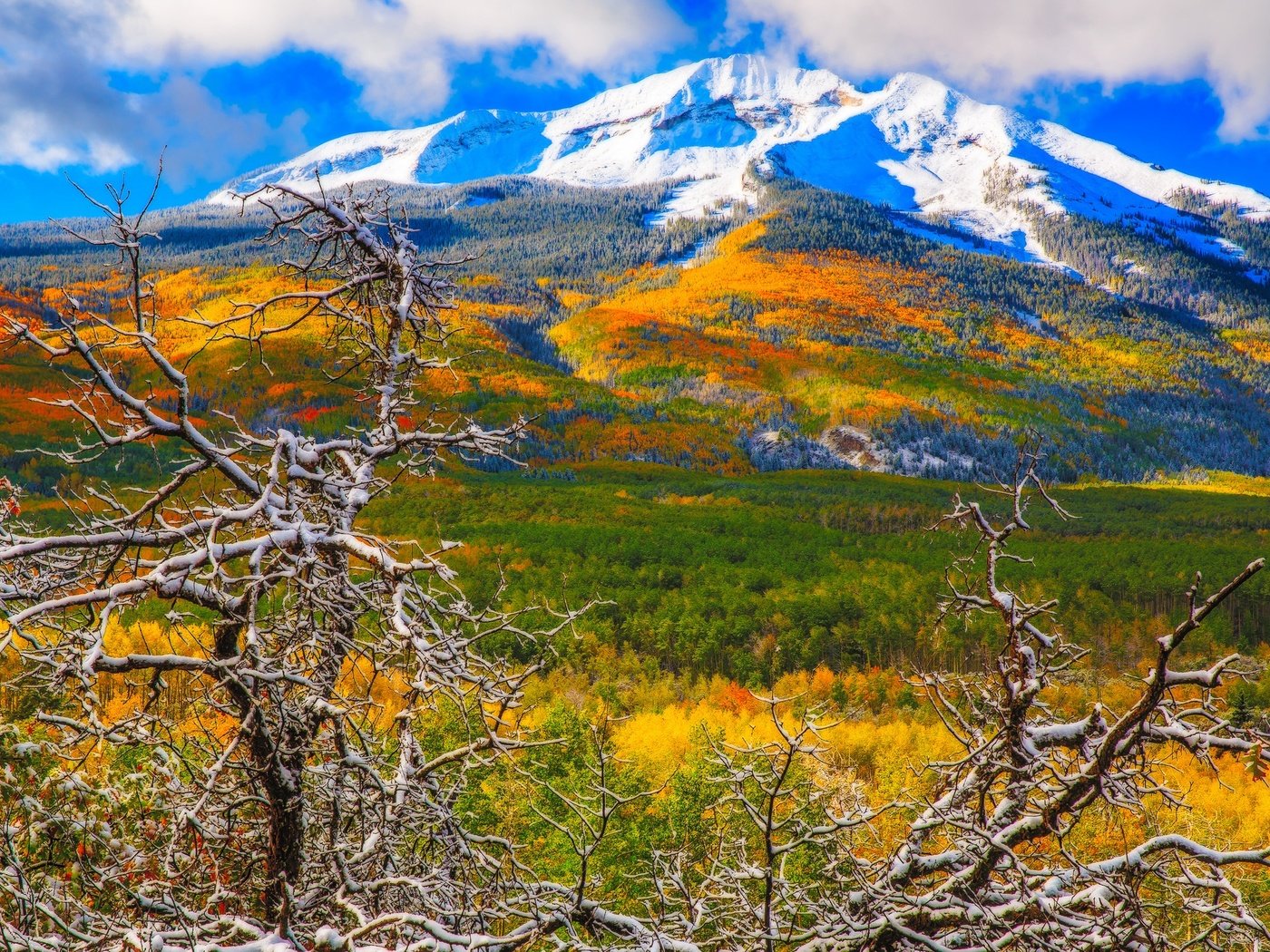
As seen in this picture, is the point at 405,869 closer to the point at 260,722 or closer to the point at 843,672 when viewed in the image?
the point at 260,722

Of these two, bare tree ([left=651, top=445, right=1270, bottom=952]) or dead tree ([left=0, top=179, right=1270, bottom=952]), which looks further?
bare tree ([left=651, top=445, right=1270, bottom=952])

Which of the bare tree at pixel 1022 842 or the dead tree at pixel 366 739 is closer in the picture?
the dead tree at pixel 366 739

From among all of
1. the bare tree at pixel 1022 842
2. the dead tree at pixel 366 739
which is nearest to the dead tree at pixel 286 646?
the dead tree at pixel 366 739

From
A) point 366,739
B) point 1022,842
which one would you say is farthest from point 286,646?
point 1022,842

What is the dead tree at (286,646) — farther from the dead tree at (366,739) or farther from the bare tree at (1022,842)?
the bare tree at (1022,842)

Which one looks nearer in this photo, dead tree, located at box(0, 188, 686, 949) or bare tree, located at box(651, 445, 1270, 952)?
dead tree, located at box(0, 188, 686, 949)

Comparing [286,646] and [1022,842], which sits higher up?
[286,646]

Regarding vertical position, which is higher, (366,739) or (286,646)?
(286,646)

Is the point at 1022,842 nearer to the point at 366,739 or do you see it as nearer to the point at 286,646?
the point at 366,739

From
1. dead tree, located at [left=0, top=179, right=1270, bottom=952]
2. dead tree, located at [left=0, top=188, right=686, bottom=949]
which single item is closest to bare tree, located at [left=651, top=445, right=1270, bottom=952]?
dead tree, located at [left=0, top=179, right=1270, bottom=952]

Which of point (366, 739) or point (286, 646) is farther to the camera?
point (366, 739)

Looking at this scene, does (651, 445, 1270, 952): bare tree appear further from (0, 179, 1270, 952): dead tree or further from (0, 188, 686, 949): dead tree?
(0, 188, 686, 949): dead tree

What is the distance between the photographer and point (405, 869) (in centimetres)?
369

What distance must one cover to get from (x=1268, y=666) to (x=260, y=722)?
6762 centimetres
